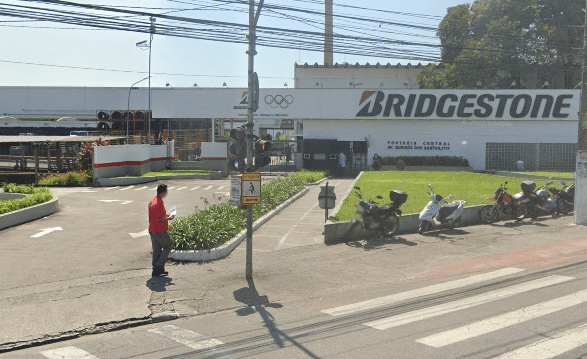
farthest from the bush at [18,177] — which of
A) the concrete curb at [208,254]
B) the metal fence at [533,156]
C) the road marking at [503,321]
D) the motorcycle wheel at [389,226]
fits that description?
the metal fence at [533,156]

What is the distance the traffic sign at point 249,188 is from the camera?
38.4 ft

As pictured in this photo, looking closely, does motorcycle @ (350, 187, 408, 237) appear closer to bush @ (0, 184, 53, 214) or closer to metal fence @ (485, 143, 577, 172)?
bush @ (0, 184, 53, 214)

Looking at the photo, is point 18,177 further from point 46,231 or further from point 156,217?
point 156,217

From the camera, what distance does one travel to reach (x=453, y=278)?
1195 cm

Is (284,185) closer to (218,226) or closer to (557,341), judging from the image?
(218,226)

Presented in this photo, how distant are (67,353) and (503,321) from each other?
596 cm

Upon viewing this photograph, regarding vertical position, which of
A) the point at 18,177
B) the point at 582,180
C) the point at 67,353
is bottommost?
the point at 67,353

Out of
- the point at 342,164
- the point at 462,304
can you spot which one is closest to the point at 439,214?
the point at 462,304

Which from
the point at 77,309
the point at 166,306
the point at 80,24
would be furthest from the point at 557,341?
the point at 80,24

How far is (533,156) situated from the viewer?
4388 cm

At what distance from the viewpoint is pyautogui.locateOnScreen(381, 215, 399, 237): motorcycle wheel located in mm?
16031

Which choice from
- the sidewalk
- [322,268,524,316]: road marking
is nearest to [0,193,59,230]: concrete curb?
the sidewalk

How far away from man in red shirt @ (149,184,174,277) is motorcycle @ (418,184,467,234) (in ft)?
24.8

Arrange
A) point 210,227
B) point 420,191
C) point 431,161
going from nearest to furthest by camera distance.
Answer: point 210,227 < point 420,191 < point 431,161
